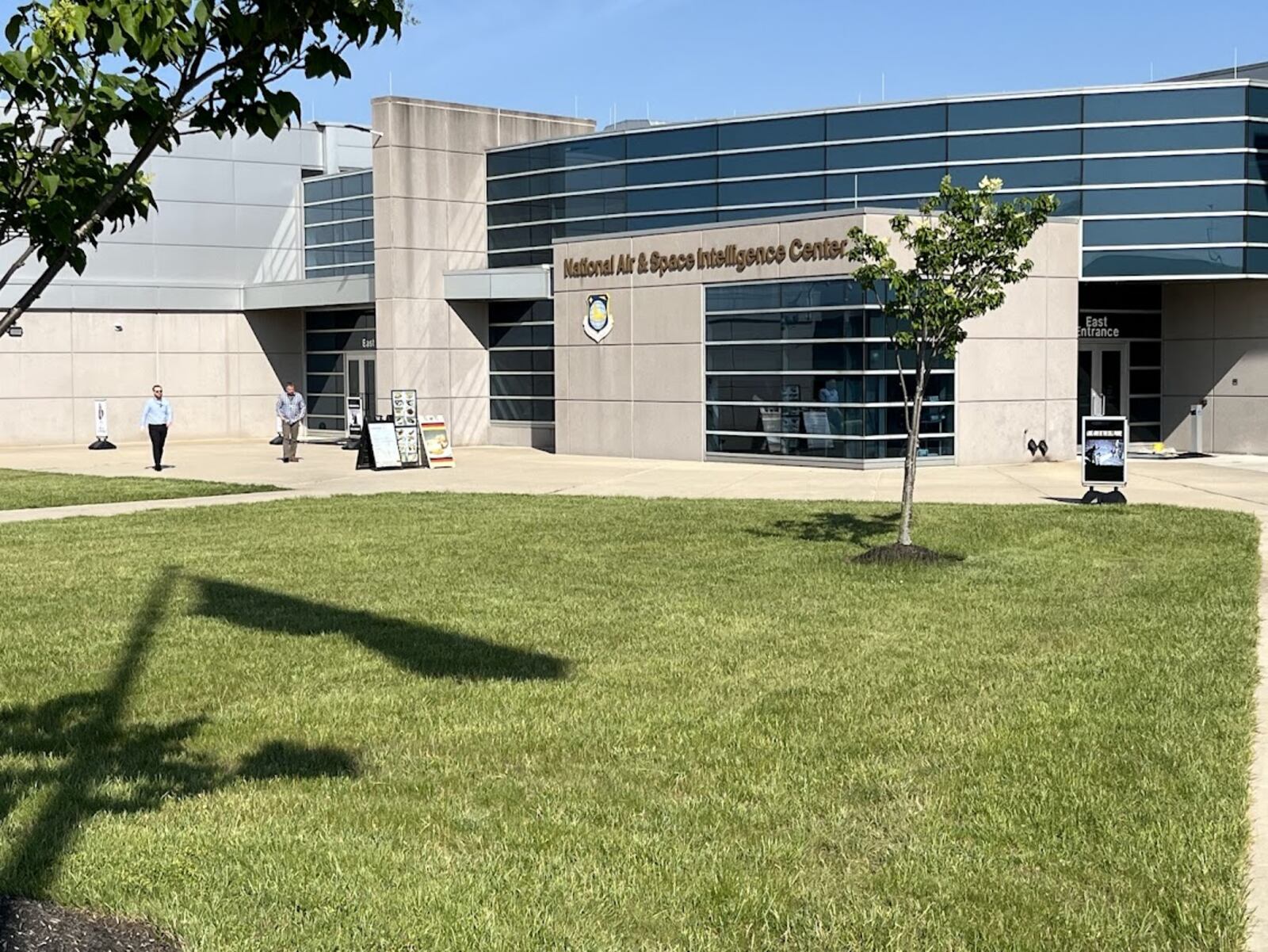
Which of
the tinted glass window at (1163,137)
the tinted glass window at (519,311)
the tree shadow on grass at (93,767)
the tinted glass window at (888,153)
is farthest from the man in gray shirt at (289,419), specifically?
the tree shadow on grass at (93,767)

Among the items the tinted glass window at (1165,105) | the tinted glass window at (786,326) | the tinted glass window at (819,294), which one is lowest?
the tinted glass window at (786,326)

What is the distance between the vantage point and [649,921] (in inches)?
197

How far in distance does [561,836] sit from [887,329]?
2018 cm

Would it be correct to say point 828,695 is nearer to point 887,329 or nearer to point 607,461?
point 887,329

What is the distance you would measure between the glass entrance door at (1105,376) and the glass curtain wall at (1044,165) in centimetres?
302

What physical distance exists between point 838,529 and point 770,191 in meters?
15.6

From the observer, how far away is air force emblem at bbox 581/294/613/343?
30234 millimetres

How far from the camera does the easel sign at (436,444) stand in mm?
28078

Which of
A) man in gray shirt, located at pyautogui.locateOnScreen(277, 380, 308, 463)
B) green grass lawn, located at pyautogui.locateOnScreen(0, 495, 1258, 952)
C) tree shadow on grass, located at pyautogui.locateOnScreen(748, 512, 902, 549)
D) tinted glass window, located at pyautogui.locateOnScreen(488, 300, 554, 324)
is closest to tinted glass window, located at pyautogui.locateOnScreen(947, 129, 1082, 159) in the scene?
tinted glass window, located at pyautogui.locateOnScreen(488, 300, 554, 324)

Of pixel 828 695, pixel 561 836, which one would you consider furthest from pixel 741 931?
pixel 828 695

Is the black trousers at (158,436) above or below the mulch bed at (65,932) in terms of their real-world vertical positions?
above

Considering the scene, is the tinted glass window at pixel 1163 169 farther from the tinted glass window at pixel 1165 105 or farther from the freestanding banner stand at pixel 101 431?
the freestanding banner stand at pixel 101 431

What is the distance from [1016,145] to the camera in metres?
28.2

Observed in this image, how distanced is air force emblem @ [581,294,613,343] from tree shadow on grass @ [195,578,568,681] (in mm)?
18130
